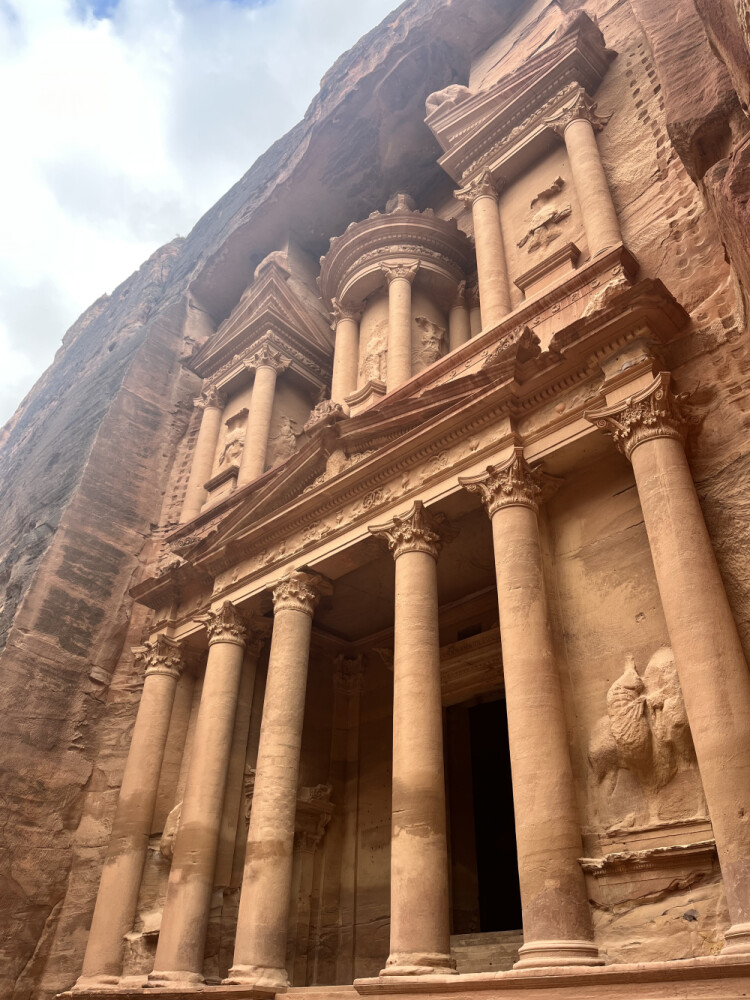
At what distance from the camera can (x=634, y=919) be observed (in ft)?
20.7

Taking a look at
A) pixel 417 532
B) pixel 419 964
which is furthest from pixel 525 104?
pixel 419 964

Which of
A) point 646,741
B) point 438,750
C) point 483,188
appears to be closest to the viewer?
point 646,741

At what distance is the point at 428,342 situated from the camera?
15906 mm

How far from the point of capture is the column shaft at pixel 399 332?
14.8 meters

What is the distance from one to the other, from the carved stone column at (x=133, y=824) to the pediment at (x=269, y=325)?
955 cm

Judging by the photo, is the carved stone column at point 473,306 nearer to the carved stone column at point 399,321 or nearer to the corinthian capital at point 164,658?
the carved stone column at point 399,321

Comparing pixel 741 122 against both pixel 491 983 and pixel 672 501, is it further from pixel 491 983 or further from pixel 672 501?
pixel 491 983

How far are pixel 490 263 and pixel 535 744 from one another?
30.5 ft

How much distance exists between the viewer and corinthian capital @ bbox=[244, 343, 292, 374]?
765 inches

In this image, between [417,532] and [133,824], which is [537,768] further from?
[133,824]

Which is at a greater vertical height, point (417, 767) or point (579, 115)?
point (579, 115)

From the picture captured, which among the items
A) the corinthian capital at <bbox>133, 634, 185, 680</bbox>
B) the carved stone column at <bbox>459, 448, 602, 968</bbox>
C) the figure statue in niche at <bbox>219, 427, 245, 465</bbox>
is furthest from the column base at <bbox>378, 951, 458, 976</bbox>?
the figure statue in niche at <bbox>219, 427, 245, 465</bbox>

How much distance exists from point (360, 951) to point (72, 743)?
704 centimetres

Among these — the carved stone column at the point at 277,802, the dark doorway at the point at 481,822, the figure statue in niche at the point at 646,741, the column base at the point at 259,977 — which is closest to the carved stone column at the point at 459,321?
the carved stone column at the point at 277,802
